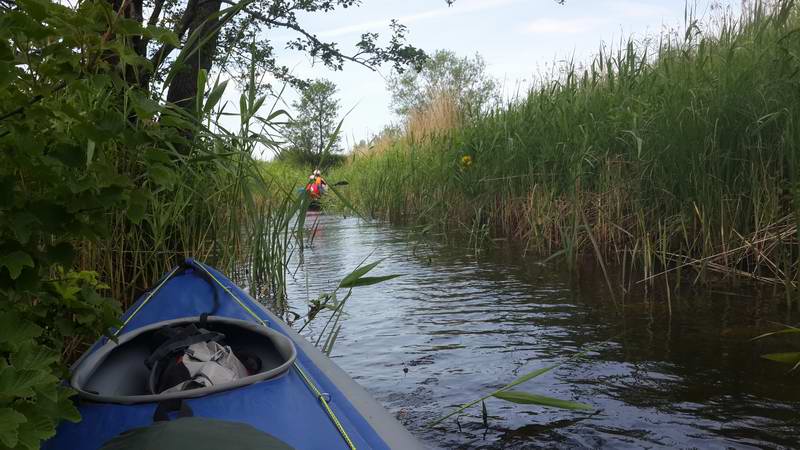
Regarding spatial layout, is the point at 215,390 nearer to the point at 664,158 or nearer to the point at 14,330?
the point at 14,330

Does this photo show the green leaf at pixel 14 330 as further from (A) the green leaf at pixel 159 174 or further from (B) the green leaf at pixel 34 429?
(A) the green leaf at pixel 159 174

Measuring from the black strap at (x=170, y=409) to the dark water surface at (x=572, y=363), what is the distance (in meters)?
0.98

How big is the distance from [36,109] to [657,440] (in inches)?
81.7

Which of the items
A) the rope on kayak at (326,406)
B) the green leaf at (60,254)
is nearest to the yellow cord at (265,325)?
the rope on kayak at (326,406)

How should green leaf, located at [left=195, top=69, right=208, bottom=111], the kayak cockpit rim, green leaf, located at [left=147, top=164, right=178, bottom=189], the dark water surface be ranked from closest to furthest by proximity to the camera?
green leaf, located at [left=147, top=164, right=178, bottom=189] < the kayak cockpit rim < the dark water surface < green leaf, located at [left=195, top=69, right=208, bottom=111]

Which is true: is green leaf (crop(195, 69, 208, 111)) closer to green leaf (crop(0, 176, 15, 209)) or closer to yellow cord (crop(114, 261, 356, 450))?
yellow cord (crop(114, 261, 356, 450))

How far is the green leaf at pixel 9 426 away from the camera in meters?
0.90

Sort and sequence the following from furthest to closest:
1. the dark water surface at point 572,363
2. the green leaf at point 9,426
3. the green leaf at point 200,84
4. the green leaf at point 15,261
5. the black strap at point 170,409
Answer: the green leaf at point 200,84 < the dark water surface at point 572,363 < the black strap at point 170,409 < the green leaf at point 15,261 < the green leaf at point 9,426

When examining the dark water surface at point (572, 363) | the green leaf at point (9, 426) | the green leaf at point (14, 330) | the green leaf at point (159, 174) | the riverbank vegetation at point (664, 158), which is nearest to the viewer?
the green leaf at point (9, 426)

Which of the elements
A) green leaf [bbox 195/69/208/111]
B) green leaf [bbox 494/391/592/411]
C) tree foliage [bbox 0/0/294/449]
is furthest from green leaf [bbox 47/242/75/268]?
green leaf [bbox 195/69/208/111]

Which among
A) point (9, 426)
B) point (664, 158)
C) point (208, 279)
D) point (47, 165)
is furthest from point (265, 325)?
point (664, 158)

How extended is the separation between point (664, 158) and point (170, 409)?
11.8 feet

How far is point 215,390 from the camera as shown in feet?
5.46

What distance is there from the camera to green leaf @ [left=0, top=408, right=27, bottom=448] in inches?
35.5
